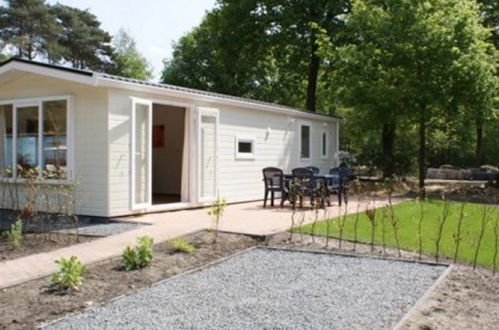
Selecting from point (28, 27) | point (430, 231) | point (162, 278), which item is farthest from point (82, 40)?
point (162, 278)

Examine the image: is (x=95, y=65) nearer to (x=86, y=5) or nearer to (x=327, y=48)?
(x=86, y=5)

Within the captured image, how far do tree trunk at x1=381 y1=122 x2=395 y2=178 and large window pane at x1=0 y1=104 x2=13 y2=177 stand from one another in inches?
484

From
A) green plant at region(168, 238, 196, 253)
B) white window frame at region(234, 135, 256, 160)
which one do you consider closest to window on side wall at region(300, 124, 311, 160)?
white window frame at region(234, 135, 256, 160)

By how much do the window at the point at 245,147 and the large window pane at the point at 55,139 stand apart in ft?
14.3

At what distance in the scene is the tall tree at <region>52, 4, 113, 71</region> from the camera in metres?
36.5

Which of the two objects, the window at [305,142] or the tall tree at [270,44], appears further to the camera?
the tall tree at [270,44]

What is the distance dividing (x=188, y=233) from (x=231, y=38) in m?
19.1

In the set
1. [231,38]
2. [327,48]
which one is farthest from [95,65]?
[327,48]

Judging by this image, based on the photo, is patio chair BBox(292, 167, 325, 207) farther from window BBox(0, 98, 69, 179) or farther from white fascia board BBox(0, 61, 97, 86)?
window BBox(0, 98, 69, 179)

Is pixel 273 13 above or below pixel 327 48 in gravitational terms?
above

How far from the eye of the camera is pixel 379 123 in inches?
680

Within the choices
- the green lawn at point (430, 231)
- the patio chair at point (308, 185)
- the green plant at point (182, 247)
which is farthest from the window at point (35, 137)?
the green lawn at point (430, 231)

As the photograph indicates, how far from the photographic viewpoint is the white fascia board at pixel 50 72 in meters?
9.50

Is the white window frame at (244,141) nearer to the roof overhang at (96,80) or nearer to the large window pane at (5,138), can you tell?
the roof overhang at (96,80)
